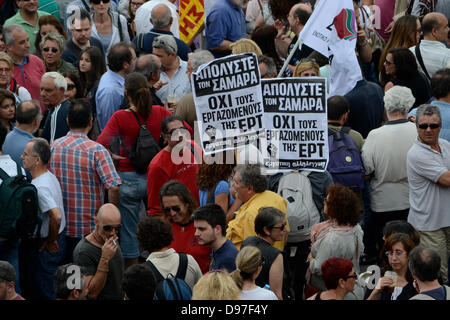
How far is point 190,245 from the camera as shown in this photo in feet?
27.0

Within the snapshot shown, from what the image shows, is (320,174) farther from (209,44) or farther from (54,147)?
(209,44)

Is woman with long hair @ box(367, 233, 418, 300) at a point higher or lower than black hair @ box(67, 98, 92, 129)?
lower

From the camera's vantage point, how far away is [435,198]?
8.80 meters

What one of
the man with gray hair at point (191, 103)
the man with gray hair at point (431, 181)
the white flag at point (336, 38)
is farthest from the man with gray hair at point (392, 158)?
the man with gray hair at point (191, 103)

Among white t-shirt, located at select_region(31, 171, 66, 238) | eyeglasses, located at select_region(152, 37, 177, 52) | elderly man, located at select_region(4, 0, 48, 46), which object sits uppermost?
elderly man, located at select_region(4, 0, 48, 46)

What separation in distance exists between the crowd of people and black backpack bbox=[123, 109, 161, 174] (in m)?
0.02

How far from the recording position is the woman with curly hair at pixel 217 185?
8.80 meters

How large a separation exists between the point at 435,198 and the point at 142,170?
297 centimetres

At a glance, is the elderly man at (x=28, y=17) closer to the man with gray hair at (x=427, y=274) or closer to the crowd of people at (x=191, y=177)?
the crowd of people at (x=191, y=177)

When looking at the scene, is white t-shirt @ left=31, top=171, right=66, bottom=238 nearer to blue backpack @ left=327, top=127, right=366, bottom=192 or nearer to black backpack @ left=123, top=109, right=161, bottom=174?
black backpack @ left=123, top=109, right=161, bottom=174

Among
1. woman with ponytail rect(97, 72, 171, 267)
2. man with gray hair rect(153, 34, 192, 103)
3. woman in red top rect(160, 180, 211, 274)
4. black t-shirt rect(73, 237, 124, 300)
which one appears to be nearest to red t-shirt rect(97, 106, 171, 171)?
woman with ponytail rect(97, 72, 171, 267)

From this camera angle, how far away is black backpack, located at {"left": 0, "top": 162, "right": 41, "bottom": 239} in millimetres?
8406

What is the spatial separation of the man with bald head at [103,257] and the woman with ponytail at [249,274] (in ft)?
5.01

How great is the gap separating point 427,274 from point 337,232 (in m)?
1.22
